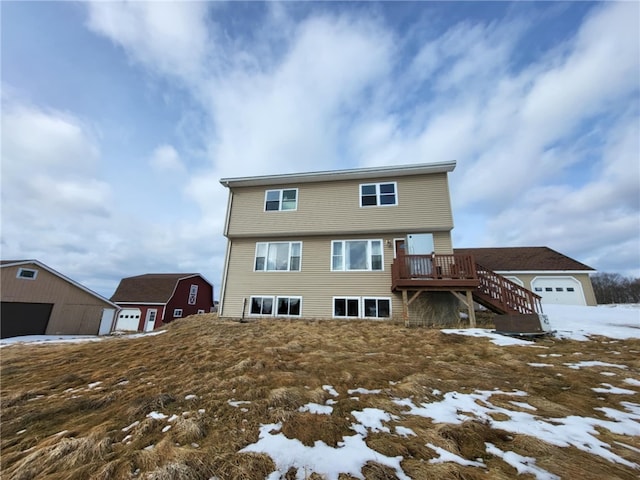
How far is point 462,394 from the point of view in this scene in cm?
378

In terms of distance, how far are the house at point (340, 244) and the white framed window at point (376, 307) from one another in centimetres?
4

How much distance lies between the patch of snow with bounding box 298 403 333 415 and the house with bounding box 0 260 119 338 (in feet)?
72.5

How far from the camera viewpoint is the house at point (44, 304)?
15.4 meters

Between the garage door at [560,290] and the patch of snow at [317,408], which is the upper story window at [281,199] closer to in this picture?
A: the patch of snow at [317,408]

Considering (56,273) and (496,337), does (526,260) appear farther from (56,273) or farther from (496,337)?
(56,273)

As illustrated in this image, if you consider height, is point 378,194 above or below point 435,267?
above

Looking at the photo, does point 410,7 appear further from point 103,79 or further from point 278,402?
point 278,402

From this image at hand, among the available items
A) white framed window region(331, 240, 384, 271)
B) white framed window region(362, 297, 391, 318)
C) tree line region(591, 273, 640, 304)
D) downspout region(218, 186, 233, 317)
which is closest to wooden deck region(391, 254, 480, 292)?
white framed window region(362, 297, 391, 318)

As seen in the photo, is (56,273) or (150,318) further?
(150,318)

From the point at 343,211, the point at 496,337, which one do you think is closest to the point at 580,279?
the point at 496,337

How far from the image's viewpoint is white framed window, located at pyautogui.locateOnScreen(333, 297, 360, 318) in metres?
11.4

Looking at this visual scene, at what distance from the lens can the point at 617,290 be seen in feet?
123

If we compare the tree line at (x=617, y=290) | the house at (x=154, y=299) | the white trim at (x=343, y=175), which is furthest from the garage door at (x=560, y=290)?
the house at (x=154, y=299)

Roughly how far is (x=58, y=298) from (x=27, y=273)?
7.98 ft
